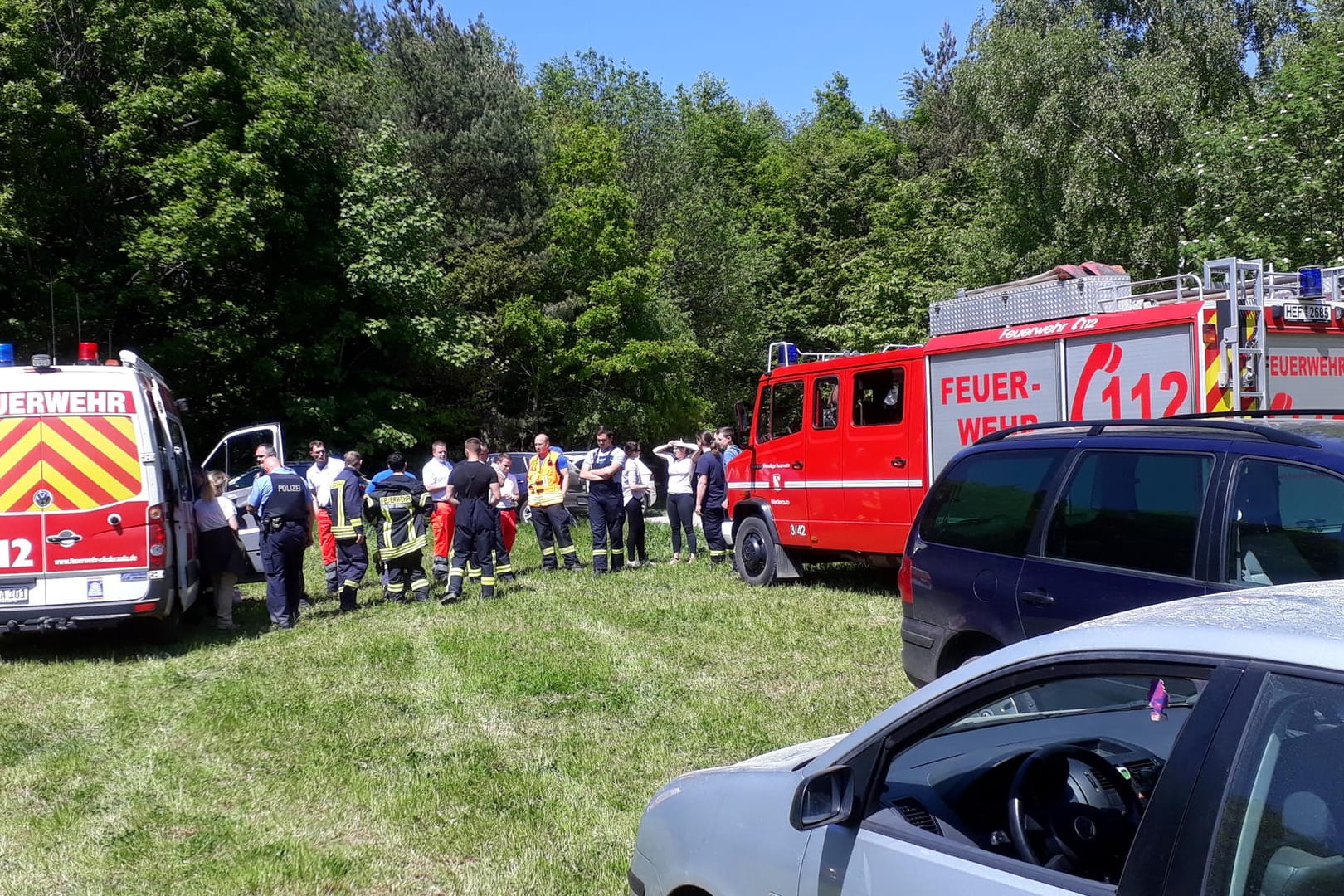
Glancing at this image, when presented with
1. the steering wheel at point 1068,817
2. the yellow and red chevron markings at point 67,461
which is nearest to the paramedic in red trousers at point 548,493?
the yellow and red chevron markings at point 67,461

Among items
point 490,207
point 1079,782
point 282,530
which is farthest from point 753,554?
point 490,207

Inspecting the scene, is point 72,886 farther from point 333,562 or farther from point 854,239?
point 854,239

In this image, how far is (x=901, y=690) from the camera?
7766 millimetres

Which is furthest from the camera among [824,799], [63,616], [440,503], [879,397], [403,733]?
[440,503]

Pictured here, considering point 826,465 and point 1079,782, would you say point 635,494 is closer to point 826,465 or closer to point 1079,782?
point 826,465

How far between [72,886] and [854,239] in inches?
1483

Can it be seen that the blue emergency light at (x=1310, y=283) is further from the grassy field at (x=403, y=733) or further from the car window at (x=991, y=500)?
the car window at (x=991, y=500)

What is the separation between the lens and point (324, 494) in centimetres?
1277

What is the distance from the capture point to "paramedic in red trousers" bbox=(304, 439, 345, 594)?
502 inches

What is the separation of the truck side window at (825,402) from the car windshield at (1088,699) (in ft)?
29.1

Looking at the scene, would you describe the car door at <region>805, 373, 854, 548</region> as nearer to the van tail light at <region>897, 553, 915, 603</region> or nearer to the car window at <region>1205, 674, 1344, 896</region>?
the van tail light at <region>897, 553, 915, 603</region>

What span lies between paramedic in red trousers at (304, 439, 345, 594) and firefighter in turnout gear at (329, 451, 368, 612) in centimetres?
25

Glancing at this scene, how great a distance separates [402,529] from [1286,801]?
Result: 11173mm

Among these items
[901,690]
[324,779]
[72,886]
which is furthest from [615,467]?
[72,886]
